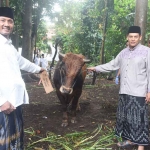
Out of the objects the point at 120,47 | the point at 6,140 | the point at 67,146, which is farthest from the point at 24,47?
the point at 6,140

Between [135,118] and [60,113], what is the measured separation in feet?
9.17

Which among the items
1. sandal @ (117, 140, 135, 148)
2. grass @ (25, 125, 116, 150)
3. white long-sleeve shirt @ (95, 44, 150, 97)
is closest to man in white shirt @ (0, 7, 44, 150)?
grass @ (25, 125, 116, 150)

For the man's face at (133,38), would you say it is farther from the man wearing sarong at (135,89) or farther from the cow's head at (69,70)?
the cow's head at (69,70)

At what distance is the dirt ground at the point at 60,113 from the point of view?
16.8 feet

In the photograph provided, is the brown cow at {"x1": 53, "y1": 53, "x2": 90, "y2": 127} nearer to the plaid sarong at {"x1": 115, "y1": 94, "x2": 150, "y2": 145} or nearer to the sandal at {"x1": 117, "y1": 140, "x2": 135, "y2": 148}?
the plaid sarong at {"x1": 115, "y1": 94, "x2": 150, "y2": 145}

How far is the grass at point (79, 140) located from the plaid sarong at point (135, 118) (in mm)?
496

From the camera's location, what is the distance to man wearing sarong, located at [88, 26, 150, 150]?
3768 mm

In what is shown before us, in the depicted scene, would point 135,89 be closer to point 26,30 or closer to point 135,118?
point 135,118

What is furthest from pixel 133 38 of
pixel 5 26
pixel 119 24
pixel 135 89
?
pixel 119 24

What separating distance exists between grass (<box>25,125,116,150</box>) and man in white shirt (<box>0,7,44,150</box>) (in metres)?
1.39

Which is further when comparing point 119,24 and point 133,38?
point 119,24

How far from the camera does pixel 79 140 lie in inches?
174

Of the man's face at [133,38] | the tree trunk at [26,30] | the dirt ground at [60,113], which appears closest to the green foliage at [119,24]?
the tree trunk at [26,30]

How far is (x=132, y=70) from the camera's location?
151 inches
